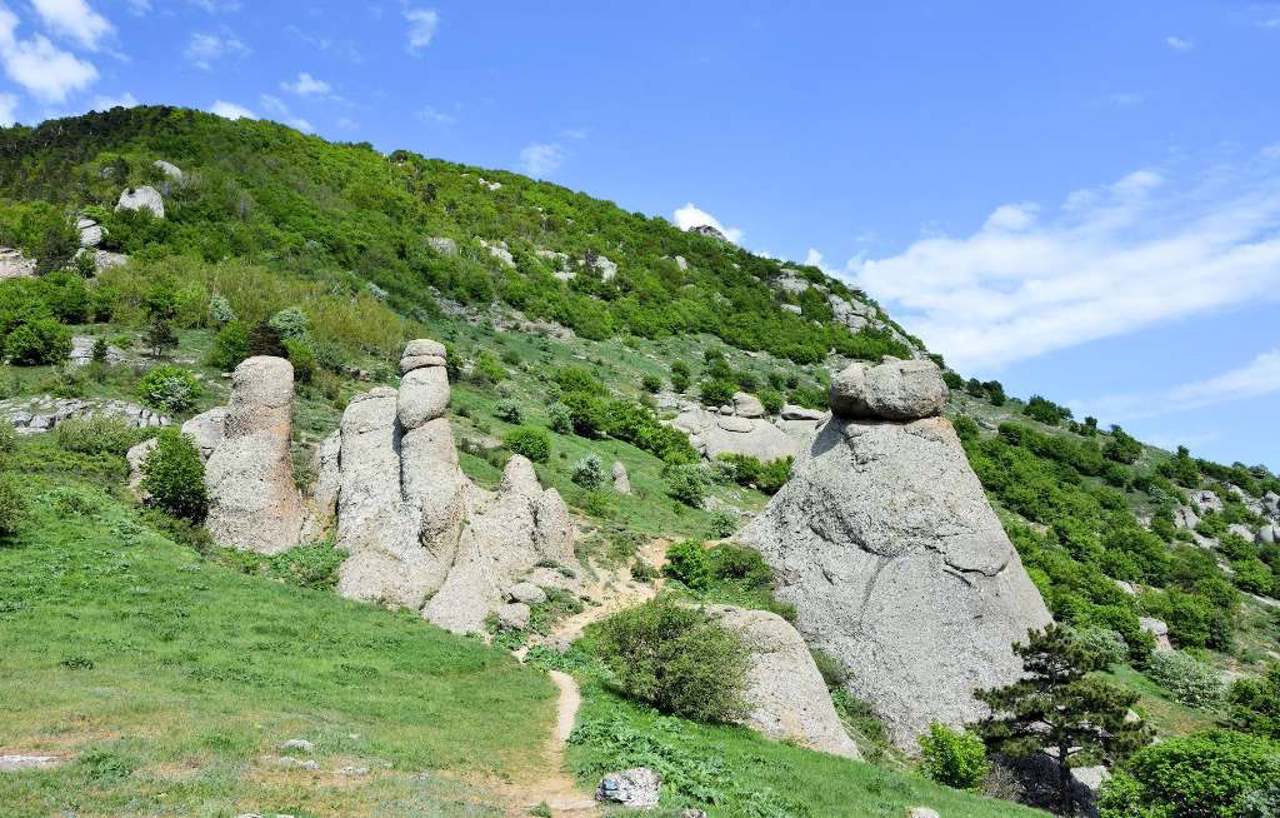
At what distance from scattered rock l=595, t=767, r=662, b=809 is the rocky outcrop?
12540 millimetres

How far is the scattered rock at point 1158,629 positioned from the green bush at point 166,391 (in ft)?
165

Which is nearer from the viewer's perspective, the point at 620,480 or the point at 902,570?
the point at 902,570

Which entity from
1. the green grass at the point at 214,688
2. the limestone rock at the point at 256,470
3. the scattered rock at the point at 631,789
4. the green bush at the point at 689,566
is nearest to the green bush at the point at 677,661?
the green grass at the point at 214,688

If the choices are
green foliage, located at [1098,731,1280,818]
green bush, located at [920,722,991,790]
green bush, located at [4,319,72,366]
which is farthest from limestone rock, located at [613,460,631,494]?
green foliage, located at [1098,731,1280,818]

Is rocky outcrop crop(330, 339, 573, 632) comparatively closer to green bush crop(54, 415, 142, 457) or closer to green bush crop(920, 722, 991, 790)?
green bush crop(54, 415, 142, 457)

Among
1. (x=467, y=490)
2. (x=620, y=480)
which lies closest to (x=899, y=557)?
(x=467, y=490)

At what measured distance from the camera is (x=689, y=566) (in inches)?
1297

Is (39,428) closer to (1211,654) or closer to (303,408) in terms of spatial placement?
(303,408)

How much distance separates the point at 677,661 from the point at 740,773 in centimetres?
480

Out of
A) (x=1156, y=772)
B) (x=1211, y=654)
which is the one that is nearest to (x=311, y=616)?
(x=1156, y=772)

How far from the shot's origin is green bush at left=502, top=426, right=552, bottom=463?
42.7m

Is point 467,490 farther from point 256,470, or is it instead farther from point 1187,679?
point 1187,679

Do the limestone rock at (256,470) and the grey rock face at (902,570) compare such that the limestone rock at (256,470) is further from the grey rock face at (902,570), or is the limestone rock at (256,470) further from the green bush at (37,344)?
the grey rock face at (902,570)

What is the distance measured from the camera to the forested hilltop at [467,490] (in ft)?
52.4
